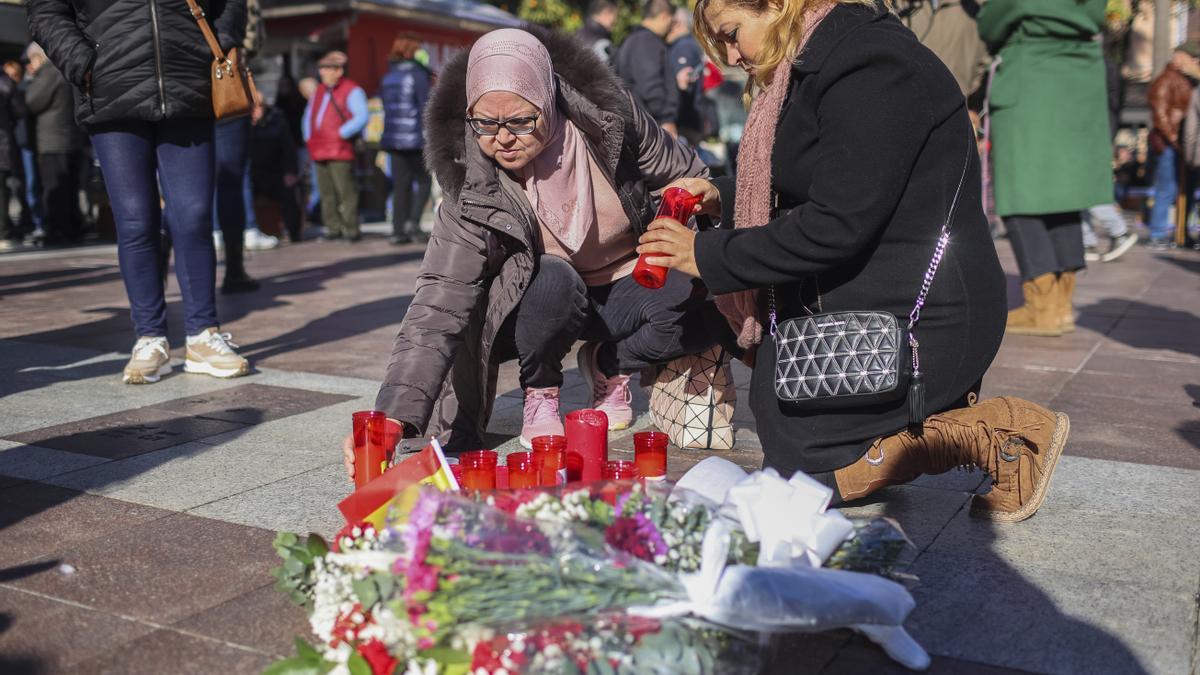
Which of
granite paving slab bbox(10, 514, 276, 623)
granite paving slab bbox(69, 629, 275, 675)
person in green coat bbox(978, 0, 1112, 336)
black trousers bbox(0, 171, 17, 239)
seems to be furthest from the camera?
black trousers bbox(0, 171, 17, 239)

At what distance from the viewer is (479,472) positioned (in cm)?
268

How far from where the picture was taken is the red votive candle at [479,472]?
2.67 m

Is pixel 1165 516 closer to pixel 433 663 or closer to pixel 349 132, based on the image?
pixel 433 663

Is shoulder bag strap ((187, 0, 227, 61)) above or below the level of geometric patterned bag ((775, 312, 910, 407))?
above

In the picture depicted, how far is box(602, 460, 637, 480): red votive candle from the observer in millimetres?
2654

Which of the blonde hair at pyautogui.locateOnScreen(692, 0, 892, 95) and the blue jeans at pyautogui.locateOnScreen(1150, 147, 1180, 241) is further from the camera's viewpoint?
the blue jeans at pyautogui.locateOnScreen(1150, 147, 1180, 241)

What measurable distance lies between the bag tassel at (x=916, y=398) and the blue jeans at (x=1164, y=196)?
34.7ft

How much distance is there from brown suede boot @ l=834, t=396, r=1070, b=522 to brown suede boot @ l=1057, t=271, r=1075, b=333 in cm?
346

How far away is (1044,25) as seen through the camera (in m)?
5.87

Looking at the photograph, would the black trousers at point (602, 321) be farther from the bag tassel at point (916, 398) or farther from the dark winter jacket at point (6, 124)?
the dark winter jacket at point (6, 124)

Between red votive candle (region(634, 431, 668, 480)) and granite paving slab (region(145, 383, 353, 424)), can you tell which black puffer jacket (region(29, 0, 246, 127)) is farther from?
red votive candle (region(634, 431, 668, 480))

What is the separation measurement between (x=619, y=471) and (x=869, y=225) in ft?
2.66

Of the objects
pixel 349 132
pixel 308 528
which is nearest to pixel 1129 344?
pixel 308 528

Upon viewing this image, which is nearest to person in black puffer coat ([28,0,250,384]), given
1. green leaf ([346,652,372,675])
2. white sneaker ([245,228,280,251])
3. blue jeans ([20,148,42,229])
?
green leaf ([346,652,372,675])
